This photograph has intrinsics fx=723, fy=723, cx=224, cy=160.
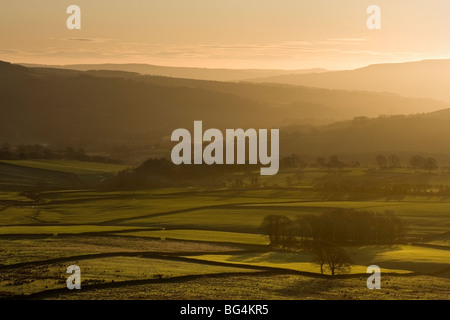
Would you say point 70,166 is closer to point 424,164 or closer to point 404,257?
point 424,164

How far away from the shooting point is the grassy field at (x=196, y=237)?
49000 mm

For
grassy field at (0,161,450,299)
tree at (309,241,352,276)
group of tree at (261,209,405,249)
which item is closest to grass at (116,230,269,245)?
grassy field at (0,161,450,299)

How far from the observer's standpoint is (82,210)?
101 m

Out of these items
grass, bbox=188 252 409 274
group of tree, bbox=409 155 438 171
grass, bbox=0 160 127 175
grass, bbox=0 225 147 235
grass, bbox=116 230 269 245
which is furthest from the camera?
grass, bbox=0 160 127 175

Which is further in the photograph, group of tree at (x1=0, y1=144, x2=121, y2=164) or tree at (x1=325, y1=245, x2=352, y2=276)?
group of tree at (x1=0, y1=144, x2=121, y2=164)

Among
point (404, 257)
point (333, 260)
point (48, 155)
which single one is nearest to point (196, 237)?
point (404, 257)

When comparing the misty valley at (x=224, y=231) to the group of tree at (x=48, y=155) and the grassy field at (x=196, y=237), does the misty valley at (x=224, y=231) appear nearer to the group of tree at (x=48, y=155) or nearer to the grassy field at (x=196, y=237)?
the grassy field at (x=196, y=237)

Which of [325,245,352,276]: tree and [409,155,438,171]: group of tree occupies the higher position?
[409,155,438,171]: group of tree

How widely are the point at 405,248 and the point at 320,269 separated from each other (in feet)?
Result: 59.2

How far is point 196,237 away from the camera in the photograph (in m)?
76.6

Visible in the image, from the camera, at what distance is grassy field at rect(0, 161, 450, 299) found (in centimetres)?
4900

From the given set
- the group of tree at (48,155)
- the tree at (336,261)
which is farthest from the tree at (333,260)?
the group of tree at (48,155)

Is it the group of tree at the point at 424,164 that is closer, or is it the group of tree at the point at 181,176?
the group of tree at the point at 181,176

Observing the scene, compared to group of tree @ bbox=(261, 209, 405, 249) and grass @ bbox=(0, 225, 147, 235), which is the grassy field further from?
group of tree @ bbox=(261, 209, 405, 249)
